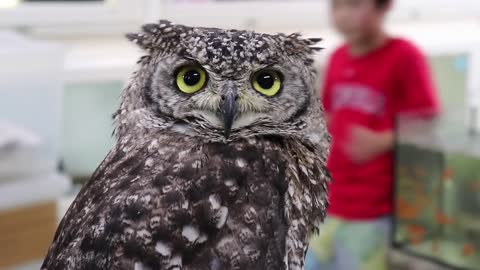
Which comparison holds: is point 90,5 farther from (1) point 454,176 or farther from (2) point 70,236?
(2) point 70,236

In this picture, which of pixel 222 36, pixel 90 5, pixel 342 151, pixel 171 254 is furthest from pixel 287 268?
pixel 90 5

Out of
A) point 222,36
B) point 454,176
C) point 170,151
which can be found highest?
point 222,36

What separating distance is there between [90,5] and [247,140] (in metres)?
1.28

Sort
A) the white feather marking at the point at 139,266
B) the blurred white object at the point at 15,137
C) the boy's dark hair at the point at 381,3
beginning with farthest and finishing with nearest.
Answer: the boy's dark hair at the point at 381,3, the blurred white object at the point at 15,137, the white feather marking at the point at 139,266

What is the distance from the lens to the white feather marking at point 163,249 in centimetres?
58

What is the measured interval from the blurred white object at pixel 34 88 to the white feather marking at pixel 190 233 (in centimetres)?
90

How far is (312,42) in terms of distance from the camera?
657 millimetres

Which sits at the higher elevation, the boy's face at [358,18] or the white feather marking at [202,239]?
the boy's face at [358,18]

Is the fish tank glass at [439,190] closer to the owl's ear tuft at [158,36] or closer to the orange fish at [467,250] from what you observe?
the orange fish at [467,250]

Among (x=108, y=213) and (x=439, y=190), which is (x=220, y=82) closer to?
(x=108, y=213)

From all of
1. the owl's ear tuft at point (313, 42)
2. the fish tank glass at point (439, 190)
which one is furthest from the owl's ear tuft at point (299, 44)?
the fish tank glass at point (439, 190)

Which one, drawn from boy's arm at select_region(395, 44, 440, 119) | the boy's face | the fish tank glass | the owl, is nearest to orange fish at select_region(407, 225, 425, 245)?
the fish tank glass

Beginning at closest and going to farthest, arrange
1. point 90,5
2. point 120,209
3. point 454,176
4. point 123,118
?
point 120,209 → point 123,118 → point 454,176 → point 90,5

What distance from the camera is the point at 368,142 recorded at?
160cm
